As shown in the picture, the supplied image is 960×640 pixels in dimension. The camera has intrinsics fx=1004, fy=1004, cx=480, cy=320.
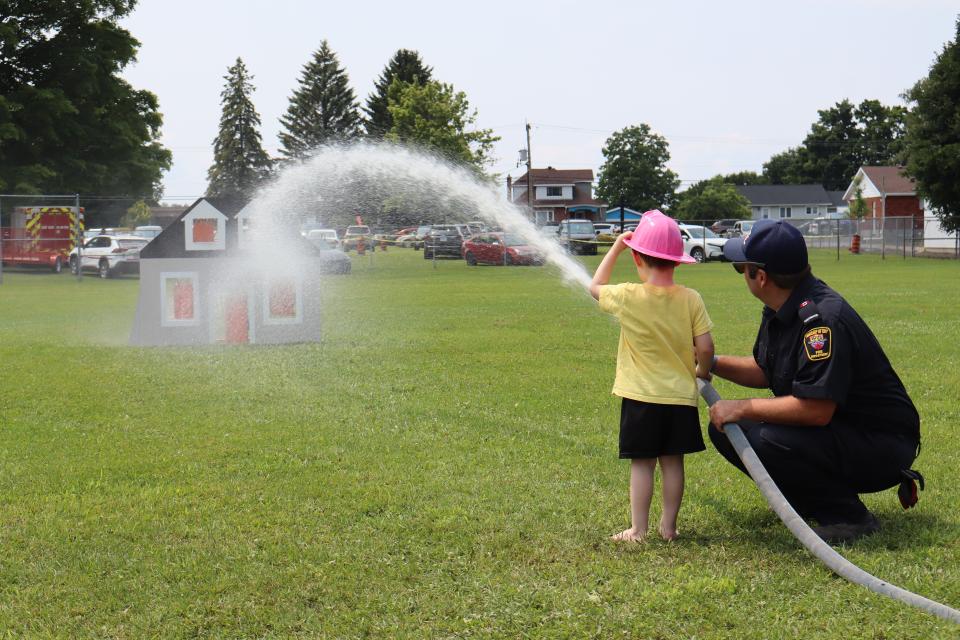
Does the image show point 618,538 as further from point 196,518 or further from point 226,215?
point 226,215

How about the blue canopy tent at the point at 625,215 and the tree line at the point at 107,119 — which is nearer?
the tree line at the point at 107,119

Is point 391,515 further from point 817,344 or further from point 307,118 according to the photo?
point 307,118

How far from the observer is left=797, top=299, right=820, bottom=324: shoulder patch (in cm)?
444

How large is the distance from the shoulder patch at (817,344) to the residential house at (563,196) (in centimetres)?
→ 9984

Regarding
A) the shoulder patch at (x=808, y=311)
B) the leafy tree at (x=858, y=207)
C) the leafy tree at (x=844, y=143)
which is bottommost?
the shoulder patch at (x=808, y=311)

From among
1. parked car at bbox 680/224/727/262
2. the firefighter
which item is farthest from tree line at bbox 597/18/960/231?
the firefighter

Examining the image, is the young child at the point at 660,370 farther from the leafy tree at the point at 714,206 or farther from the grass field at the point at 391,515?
the leafy tree at the point at 714,206

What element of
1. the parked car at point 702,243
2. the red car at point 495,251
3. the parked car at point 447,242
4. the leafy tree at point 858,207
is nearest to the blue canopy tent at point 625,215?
the leafy tree at point 858,207

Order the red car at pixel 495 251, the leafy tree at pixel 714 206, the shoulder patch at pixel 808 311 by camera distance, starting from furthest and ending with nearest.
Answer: the leafy tree at pixel 714 206, the red car at pixel 495 251, the shoulder patch at pixel 808 311

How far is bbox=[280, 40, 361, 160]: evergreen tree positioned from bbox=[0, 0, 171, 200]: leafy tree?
39007mm

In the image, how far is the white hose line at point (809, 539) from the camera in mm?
3756

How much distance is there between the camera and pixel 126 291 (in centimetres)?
2703

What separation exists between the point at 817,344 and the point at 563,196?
106289 millimetres

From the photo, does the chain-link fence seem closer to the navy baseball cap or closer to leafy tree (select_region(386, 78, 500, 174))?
leafy tree (select_region(386, 78, 500, 174))
